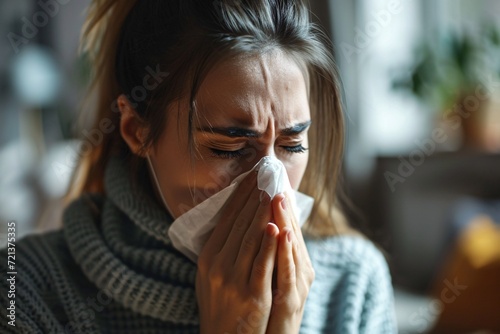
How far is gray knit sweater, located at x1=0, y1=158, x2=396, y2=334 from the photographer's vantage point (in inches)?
31.1

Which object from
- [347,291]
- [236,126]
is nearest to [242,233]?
[236,126]

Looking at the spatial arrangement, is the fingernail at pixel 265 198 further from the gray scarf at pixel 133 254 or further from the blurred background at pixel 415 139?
the blurred background at pixel 415 139

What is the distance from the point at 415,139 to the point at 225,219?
1.73m

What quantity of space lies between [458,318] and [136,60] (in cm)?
118

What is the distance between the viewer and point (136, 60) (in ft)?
2.50

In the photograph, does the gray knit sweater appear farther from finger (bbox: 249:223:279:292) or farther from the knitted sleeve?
finger (bbox: 249:223:279:292)

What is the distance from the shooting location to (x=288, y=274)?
0.73 meters

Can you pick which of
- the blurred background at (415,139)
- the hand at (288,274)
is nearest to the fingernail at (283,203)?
the hand at (288,274)

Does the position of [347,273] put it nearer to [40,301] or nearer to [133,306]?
[133,306]

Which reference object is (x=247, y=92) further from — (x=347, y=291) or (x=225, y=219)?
(x=347, y=291)

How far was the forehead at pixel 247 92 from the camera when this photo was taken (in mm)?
684

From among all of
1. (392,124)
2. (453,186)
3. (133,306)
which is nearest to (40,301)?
(133,306)

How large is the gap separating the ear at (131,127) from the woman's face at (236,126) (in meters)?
0.04

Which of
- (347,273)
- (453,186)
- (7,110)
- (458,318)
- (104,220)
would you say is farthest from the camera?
(7,110)
